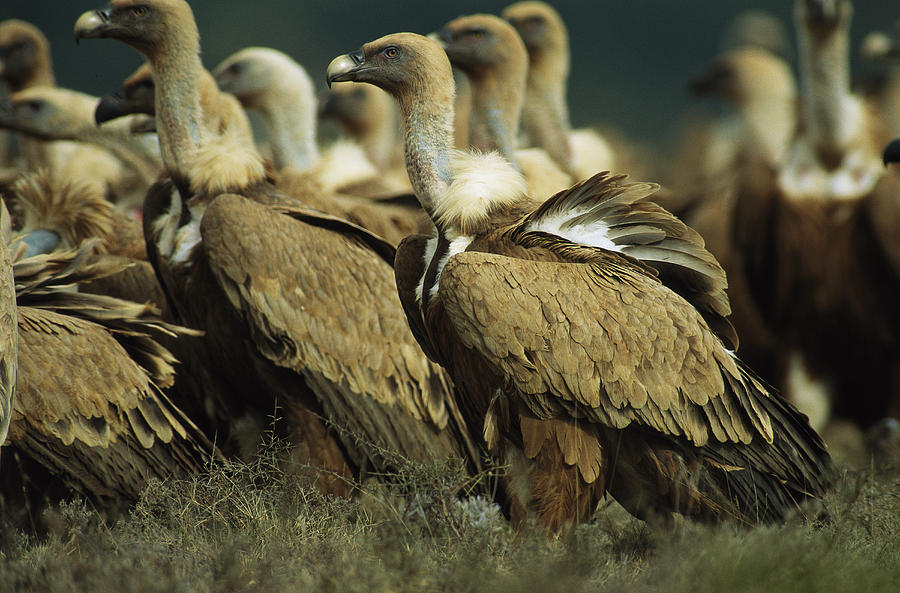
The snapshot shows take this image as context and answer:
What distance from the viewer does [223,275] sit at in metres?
4.63

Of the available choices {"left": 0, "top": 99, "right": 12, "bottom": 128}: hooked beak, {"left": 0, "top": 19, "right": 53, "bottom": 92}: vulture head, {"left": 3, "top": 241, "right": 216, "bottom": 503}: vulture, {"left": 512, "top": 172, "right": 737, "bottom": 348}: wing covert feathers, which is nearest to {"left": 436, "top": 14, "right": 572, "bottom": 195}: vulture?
{"left": 512, "top": 172, "right": 737, "bottom": 348}: wing covert feathers

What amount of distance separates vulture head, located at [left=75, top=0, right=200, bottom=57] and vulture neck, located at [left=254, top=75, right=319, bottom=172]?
7.98 ft

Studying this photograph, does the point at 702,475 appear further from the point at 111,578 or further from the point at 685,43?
the point at 685,43

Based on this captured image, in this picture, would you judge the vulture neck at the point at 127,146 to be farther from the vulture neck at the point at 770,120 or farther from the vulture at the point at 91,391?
the vulture neck at the point at 770,120

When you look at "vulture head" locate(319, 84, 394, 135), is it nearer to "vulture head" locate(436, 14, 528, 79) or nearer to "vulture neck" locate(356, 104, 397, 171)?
"vulture neck" locate(356, 104, 397, 171)

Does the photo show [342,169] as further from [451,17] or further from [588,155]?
[451,17]

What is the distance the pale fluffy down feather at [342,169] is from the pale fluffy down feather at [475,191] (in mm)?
3136

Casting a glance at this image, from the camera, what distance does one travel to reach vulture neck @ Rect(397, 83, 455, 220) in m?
4.28

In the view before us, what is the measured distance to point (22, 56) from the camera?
31.4ft

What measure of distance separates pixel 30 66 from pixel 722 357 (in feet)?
24.0

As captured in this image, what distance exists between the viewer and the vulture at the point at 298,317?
15.4 ft

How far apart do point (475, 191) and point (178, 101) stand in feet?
6.08

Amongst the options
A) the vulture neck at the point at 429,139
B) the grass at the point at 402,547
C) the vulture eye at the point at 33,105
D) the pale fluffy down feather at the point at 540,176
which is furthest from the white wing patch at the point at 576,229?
the vulture eye at the point at 33,105

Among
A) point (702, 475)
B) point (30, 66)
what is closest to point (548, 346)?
point (702, 475)
